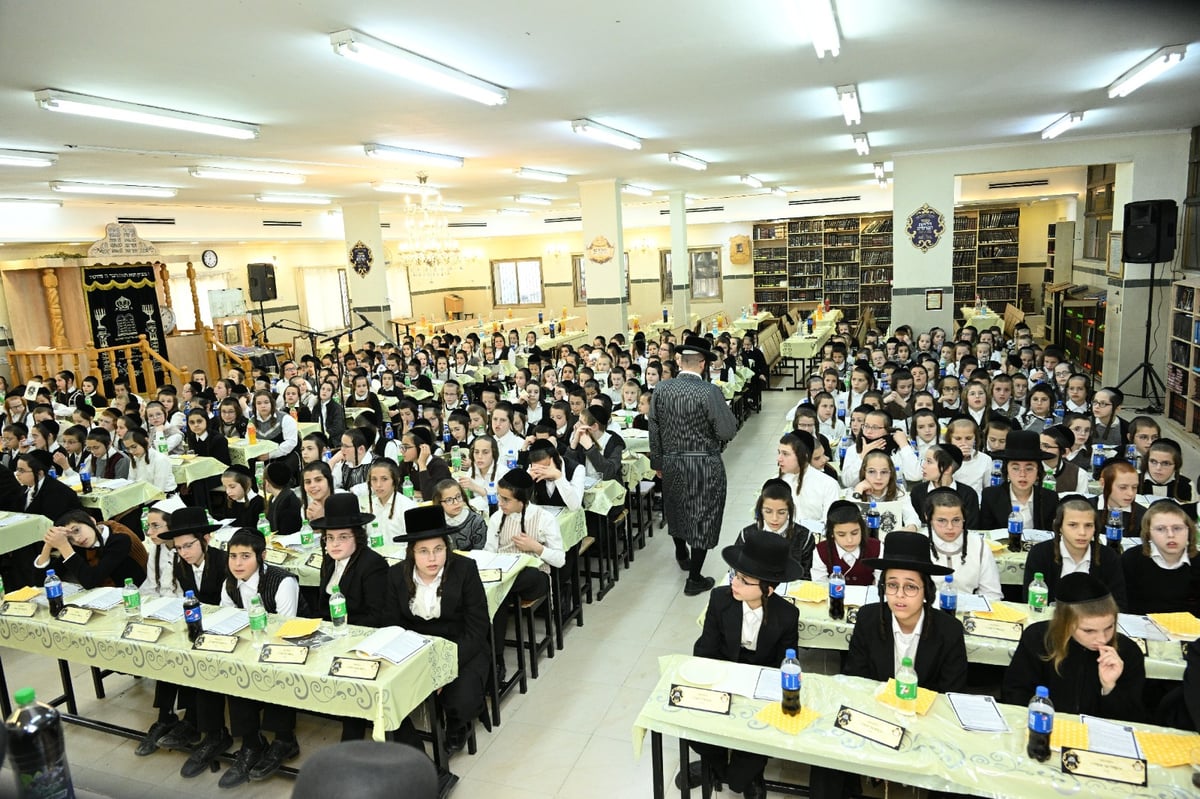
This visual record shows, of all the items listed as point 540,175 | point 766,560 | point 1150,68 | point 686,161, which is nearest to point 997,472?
point 766,560

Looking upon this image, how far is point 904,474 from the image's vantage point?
296 inches

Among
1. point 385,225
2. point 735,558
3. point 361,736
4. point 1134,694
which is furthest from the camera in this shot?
point 385,225

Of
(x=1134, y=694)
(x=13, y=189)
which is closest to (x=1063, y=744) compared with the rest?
(x=1134, y=694)

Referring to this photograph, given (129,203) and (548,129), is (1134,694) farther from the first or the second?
(129,203)

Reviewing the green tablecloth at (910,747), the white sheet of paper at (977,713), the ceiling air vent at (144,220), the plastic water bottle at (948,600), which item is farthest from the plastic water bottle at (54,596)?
the ceiling air vent at (144,220)

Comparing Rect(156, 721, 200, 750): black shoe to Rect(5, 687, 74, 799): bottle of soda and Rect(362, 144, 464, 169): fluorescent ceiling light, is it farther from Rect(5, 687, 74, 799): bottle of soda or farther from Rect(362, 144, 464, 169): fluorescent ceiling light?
Rect(362, 144, 464, 169): fluorescent ceiling light

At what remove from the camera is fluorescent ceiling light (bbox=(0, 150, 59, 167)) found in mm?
10664

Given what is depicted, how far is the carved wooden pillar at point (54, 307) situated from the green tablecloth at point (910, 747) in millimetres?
18440

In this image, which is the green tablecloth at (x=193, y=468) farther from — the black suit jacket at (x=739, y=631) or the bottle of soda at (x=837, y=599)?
the bottle of soda at (x=837, y=599)

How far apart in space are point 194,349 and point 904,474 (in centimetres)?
1805

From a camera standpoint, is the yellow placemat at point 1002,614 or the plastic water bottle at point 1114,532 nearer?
the yellow placemat at point 1002,614

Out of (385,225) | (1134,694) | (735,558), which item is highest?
(385,225)

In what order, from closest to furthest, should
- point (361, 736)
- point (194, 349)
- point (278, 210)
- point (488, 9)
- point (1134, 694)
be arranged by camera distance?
point (1134, 694) < point (361, 736) < point (488, 9) < point (194, 349) < point (278, 210)

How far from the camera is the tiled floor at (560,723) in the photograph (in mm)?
4789
